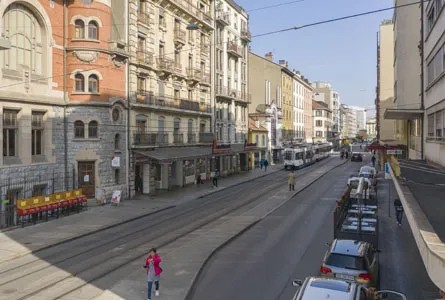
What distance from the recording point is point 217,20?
179 feet

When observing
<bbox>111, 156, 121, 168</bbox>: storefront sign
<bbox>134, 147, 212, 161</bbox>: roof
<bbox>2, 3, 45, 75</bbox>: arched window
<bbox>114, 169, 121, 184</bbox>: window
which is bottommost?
<bbox>114, 169, 121, 184</bbox>: window

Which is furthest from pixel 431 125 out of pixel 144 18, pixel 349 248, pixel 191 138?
pixel 191 138

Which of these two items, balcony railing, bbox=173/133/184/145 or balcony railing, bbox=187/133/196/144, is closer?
balcony railing, bbox=173/133/184/145

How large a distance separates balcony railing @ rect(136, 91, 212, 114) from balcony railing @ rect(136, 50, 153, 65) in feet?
8.41

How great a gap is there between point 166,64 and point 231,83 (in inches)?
803

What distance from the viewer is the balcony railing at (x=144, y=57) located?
36.8 metres

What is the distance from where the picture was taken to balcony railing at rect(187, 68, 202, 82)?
153 feet

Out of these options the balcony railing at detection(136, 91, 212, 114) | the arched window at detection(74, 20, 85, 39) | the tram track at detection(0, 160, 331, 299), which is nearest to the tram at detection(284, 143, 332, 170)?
the balcony railing at detection(136, 91, 212, 114)

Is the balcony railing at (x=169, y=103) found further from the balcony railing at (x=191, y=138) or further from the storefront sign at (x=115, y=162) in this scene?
the storefront sign at (x=115, y=162)

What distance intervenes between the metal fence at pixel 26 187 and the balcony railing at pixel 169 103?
9.32m

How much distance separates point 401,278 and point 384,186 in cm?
3108

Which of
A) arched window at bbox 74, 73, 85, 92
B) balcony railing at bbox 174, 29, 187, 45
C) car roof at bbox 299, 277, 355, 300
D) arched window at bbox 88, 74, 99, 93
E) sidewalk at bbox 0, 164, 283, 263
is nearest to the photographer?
car roof at bbox 299, 277, 355, 300

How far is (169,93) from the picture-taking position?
139 ft

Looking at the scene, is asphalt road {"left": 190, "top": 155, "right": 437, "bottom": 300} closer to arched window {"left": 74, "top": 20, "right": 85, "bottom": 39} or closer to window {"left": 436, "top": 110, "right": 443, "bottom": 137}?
window {"left": 436, "top": 110, "right": 443, "bottom": 137}
